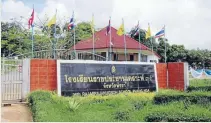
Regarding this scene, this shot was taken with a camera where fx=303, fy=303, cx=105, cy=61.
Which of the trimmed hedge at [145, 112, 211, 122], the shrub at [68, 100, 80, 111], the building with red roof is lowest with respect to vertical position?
the trimmed hedge at [145, 112, 211, 122]

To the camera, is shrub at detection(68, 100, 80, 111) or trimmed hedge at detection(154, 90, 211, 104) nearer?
shrub at detection(68, 100, 80, 111)

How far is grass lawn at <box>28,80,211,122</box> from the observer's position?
23.3ft

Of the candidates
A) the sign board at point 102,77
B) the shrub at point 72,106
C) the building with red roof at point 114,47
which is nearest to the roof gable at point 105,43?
the building with red roof at point 114,47

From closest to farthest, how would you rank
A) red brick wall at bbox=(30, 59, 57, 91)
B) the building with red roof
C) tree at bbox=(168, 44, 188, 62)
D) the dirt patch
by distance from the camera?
the dirt patch → red brick wall at bbox=(30, 59, 57, 91) → the building with red roof → tree at bbox=(168, 44, 188, 62)

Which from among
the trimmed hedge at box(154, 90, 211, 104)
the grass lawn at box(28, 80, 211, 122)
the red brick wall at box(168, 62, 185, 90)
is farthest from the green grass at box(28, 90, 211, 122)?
the red brick wall at box(168, 62, 185, 90)

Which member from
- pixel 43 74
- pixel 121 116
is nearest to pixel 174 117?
pixel 121 116

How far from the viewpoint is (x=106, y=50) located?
71.9 feet

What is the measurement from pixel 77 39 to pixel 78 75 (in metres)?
17.6

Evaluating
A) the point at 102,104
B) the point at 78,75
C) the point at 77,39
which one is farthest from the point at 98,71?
the point at 77,39

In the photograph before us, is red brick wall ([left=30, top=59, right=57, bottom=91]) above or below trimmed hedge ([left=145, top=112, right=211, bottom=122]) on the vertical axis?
above

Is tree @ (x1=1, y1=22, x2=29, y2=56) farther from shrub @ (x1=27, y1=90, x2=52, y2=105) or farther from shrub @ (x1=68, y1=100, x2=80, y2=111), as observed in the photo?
shrub @ (x1=68, y1=100, x2=80, y2=111)

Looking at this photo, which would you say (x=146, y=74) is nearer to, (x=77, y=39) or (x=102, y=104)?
(x=102, y=104)

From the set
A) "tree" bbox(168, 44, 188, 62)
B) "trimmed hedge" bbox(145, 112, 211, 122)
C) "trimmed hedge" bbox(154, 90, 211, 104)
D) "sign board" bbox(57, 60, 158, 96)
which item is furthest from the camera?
"tree" bbox(168, 44, 188, 62)

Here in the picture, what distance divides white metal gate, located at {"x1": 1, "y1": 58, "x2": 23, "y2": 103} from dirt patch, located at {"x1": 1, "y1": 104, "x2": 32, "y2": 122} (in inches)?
23.2
